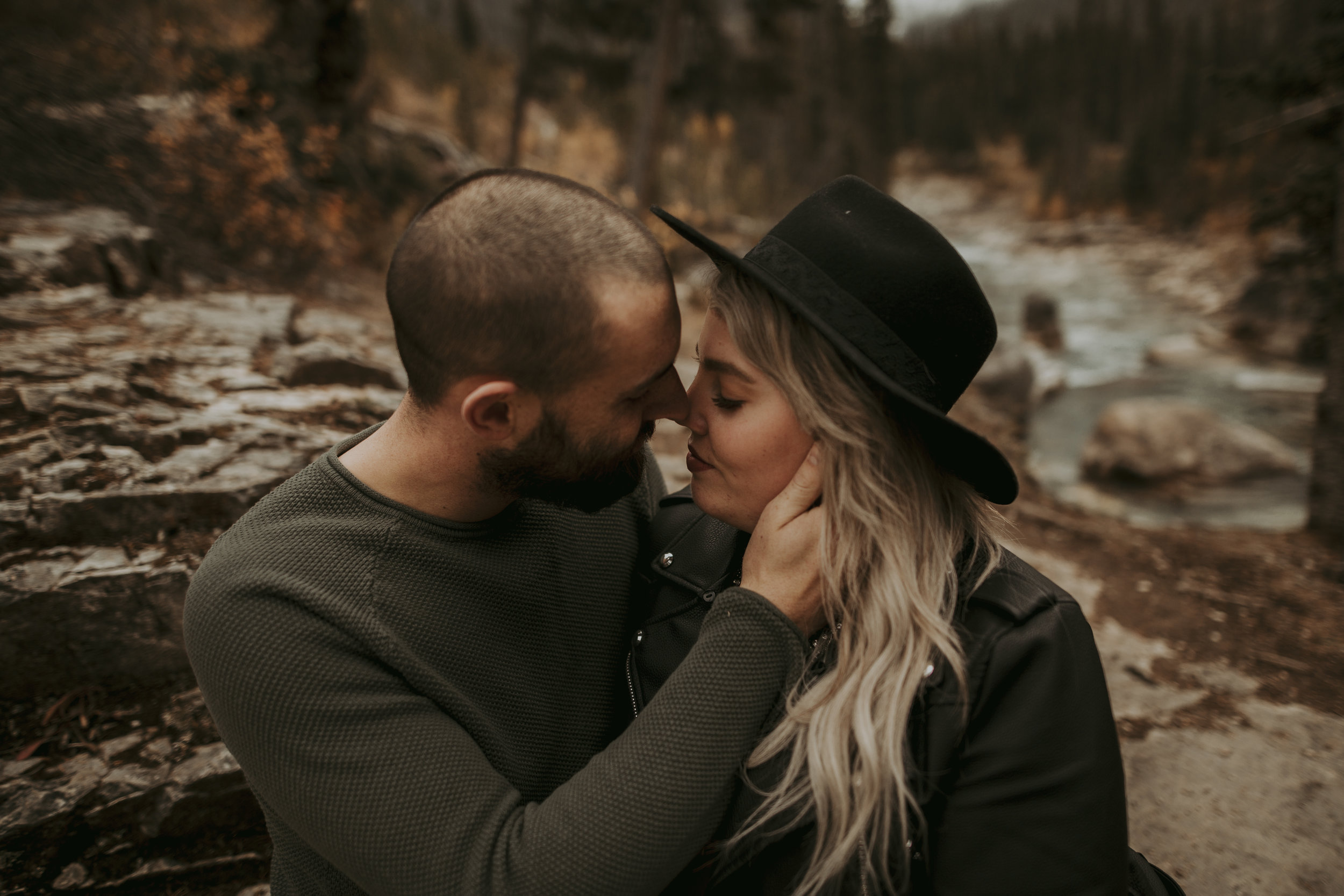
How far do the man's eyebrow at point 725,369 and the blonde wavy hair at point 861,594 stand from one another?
5cm

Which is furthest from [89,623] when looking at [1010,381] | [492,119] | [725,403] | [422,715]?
[492,119]

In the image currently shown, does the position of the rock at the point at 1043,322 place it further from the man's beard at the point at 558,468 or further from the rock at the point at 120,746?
the rock at the point at 120,746

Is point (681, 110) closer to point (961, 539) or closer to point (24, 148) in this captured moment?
point (24, 148)

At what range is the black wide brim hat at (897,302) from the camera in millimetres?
1580

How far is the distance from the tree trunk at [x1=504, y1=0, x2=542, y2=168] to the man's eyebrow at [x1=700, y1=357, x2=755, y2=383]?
608 inches

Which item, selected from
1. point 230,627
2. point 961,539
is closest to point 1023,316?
point 961,539

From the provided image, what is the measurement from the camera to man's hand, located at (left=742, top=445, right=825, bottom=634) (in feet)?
5.31

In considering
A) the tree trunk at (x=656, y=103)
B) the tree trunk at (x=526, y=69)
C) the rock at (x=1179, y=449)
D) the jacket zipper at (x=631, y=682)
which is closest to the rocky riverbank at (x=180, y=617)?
the jacket zipper at (x=631, y=682)

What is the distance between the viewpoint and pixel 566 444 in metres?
1.73

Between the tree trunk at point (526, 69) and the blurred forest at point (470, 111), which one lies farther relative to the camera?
the tree trunk at point (526, 69)

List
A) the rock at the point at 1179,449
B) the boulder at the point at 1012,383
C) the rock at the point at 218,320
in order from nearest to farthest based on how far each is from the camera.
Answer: the rock at the point at 218,320
the rock at the point at 1179,449
the boulder at the point at 1012,383

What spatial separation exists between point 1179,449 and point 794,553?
963cm

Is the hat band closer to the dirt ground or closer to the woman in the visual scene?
the woman

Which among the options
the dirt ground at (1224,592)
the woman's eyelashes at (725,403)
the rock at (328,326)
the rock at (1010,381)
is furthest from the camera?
the rock at (1010,381)
